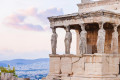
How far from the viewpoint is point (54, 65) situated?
2191cm

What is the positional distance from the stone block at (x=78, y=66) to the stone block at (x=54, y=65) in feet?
3.93

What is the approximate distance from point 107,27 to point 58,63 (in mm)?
3775

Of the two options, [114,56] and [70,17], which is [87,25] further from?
[114,56]

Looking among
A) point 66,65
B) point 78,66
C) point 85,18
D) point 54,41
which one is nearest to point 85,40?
point 85,18

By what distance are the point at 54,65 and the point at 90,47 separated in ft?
8.90

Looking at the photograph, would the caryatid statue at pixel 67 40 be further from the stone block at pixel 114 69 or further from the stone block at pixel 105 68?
the stone block at pixel 114 69

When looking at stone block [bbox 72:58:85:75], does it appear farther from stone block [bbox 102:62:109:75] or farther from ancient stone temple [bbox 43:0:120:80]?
stone block [bbox 102:62:109:75]

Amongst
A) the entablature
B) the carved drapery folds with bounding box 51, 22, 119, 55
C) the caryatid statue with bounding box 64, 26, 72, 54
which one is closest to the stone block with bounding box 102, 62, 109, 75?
the carved drapery folds with bounding box 51, 22, 119, 55

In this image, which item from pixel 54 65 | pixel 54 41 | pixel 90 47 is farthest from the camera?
pixel 90 47

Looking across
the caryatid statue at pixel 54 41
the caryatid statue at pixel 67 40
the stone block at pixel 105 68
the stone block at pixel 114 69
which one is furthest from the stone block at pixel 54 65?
the stone block at pixel 114 69

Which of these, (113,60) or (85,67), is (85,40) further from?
(113,60)

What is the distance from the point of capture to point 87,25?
22297 millimetres

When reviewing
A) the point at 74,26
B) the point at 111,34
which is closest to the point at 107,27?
the point at 111,34

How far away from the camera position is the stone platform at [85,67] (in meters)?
19.8
